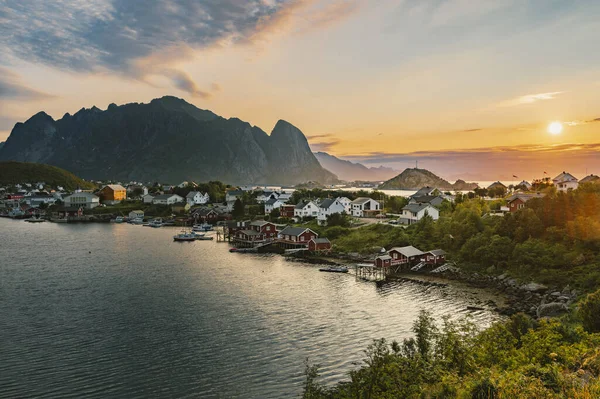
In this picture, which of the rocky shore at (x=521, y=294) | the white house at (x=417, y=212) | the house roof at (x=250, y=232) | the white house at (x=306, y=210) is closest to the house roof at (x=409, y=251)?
the rocky shore at (x=521, y=294)

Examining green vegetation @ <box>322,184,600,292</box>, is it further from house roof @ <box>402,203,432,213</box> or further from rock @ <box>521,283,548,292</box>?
house roof @ <box>402,203,432,213</box>

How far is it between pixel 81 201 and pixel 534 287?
114 meters

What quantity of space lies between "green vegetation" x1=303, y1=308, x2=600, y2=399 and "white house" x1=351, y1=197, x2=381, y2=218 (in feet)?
196

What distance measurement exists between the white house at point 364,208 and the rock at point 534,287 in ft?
144

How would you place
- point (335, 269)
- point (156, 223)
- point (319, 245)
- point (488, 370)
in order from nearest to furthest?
point (488, 370) → point (335, 269) → point (319, 245) → point (156, 223)

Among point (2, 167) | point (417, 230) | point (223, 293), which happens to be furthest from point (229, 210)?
point (2, 167)

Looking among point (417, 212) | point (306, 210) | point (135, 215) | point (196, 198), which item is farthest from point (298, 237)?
point (196, 198)

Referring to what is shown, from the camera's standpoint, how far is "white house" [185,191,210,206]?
Answer: 369 ft

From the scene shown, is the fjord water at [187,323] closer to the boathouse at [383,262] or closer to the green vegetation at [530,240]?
the boathouse at [383,262]

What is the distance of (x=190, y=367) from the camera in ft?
68.0

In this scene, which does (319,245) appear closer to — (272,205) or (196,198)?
(272,205)

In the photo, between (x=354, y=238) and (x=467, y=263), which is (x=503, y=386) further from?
(x=354, y=238)

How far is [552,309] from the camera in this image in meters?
27.8

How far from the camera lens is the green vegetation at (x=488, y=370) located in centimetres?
953
